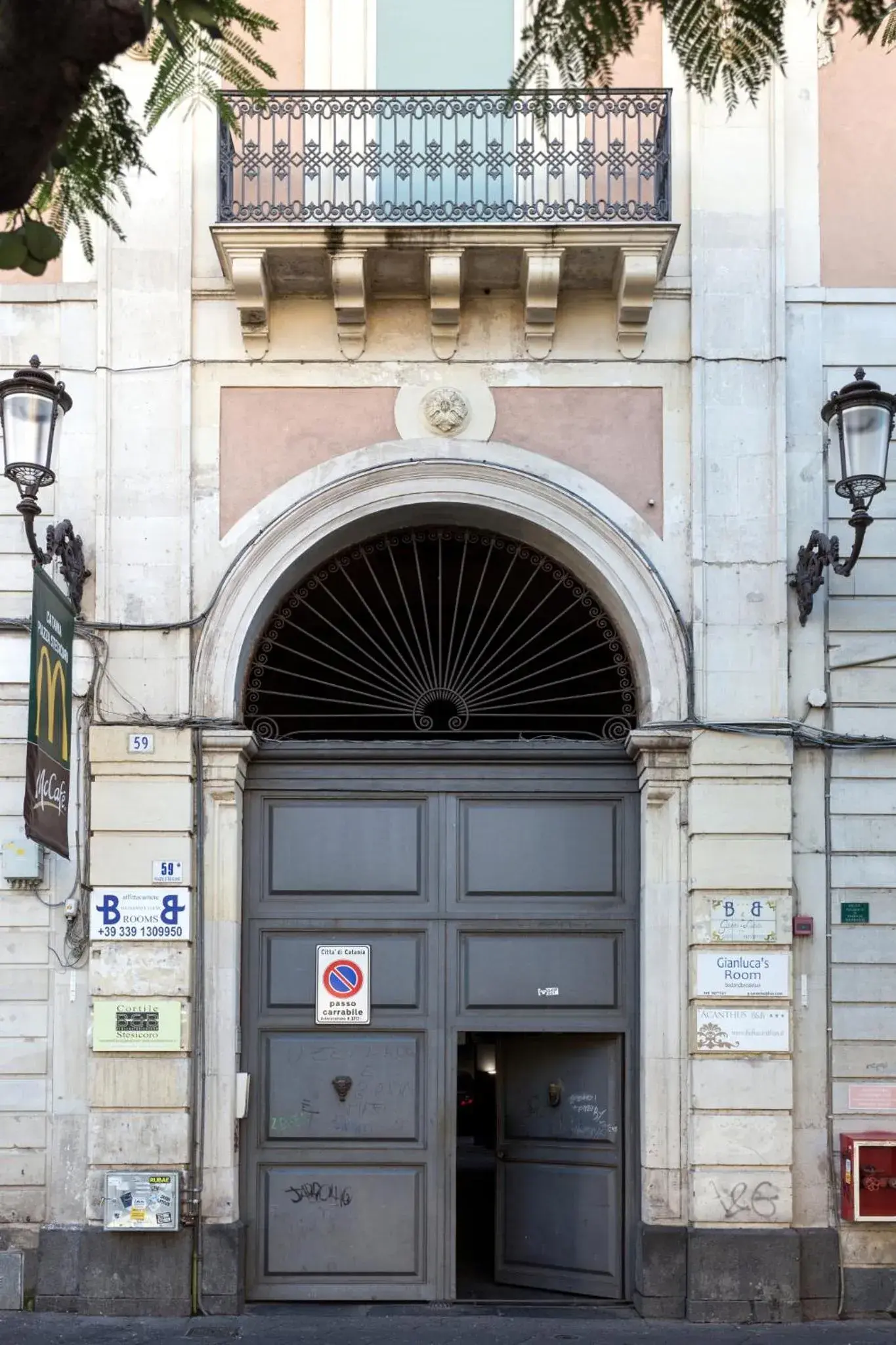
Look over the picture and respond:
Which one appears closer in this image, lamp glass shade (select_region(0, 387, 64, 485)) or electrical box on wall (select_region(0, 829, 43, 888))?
lamp glass shade (select_region(0, 387, 64, 485))

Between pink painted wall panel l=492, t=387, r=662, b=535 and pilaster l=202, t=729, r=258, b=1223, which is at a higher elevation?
pink painted wall panel l=492, t=387, r=662, b=535

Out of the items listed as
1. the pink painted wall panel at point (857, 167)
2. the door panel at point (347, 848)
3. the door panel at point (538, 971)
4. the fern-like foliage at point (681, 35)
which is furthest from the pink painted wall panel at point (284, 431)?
the fern-like foliage at point (681, 35)

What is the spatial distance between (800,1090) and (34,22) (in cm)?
706

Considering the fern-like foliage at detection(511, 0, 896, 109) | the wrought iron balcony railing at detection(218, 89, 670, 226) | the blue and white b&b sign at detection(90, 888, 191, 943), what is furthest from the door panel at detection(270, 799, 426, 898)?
the fern-like foliage at detection(511, 0, 896, 109)

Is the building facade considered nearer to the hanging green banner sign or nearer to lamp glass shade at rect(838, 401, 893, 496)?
the hanging green banner sign

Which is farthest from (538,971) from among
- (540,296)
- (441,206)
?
(441,206)

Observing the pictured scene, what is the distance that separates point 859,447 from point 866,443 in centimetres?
4

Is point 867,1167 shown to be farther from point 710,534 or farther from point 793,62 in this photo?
point 793,62

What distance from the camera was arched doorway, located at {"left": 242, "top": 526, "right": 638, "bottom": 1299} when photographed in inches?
354

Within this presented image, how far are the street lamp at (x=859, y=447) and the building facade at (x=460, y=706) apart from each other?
0.41 m

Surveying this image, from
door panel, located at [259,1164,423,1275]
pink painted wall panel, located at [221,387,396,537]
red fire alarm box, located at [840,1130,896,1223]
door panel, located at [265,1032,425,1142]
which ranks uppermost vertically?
pink painted wall panel, located at [221,387,396,537]

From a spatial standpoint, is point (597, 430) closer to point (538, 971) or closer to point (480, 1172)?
point (538, 971)

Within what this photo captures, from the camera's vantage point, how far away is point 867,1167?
27.9 ft

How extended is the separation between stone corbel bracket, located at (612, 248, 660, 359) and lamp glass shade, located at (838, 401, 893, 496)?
4.43 ft
